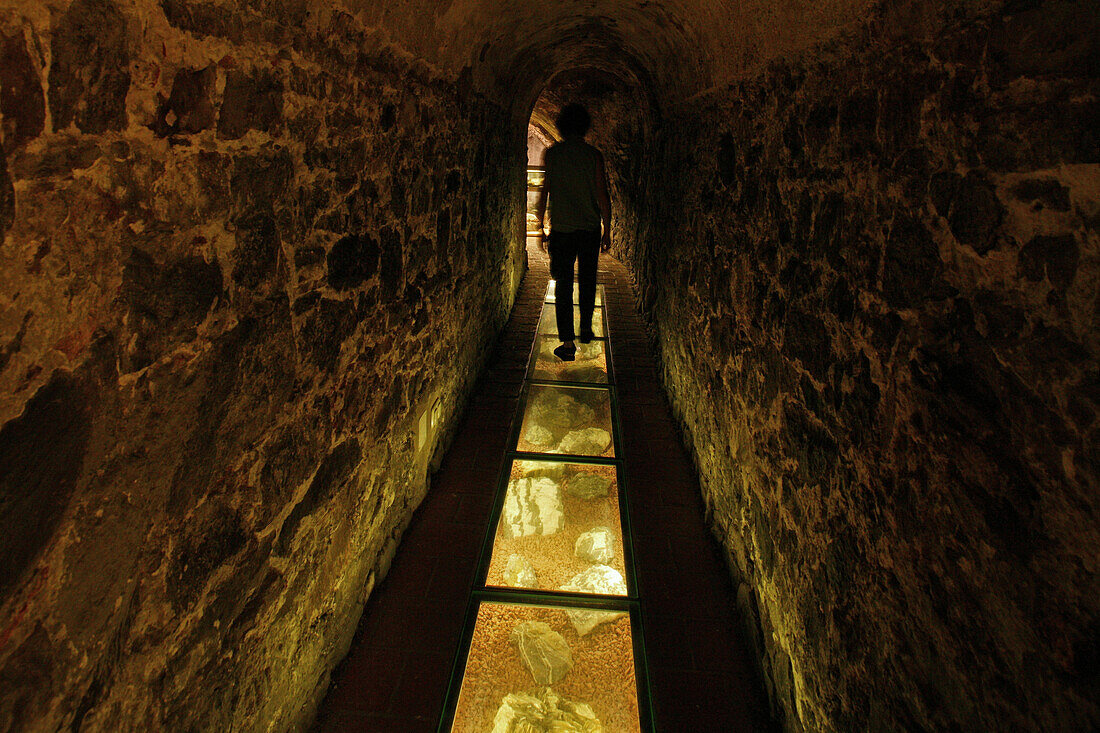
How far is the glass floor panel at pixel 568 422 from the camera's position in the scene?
3.66 meters

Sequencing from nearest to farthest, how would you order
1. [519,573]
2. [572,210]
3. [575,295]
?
1. [519,573]
2. [572,210]
3. [575,295]

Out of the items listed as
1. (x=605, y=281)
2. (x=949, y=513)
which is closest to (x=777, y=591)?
(x=949, y=513)

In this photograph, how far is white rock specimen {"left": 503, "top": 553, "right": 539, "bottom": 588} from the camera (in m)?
2.59

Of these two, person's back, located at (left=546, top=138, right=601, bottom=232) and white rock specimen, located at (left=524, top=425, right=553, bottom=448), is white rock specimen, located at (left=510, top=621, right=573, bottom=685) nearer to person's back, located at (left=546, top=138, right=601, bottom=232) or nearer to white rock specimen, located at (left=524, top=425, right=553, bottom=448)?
white rock specimen, located at (left=524, top=425, right=553, bottom=448)

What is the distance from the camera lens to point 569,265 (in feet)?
16.5

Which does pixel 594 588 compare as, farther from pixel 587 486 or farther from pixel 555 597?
pixel 587 486

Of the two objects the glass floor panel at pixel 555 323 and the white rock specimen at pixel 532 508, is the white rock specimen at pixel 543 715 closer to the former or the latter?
the white rock specimen at pixel 532 508

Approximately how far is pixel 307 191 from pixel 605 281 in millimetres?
6282

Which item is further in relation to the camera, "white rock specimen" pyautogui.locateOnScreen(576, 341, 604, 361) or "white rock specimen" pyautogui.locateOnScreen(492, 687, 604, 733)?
"white rock specimen" pyautogui.locateOnScreen(576, 341, 604, 361)

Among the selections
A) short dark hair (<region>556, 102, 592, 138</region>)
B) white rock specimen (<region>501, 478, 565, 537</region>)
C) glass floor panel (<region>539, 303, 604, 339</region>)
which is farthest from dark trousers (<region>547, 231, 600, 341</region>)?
white rock specimen (<region>501, 478, 565, 537</region>)

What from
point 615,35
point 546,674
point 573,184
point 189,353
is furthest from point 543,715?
point 615,35

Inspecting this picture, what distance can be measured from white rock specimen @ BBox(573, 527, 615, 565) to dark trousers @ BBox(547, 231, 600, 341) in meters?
2.37

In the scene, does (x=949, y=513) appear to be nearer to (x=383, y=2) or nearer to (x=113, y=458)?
(x=113, y=458)

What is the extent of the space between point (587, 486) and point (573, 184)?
252 cm
